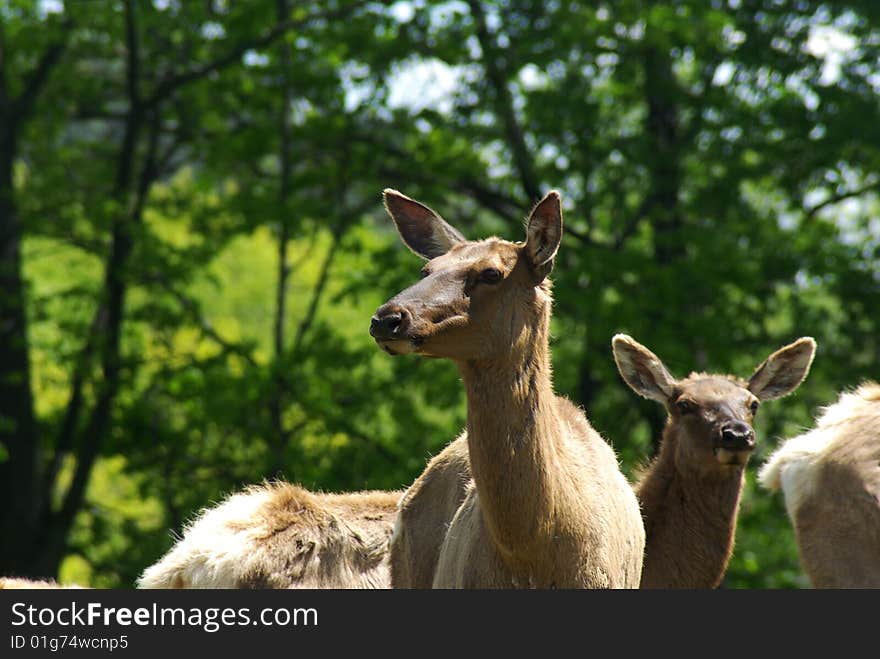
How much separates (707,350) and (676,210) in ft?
7.61

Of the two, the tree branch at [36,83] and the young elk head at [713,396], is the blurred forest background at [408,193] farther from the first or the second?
the young elk head at [713,396]

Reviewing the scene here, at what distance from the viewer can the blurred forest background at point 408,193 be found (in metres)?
17.3

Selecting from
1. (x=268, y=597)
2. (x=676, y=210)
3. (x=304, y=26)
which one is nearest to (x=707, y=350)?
(x=676, y=210)

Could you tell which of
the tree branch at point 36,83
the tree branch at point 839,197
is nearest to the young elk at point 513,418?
the tree branch at point 839,197

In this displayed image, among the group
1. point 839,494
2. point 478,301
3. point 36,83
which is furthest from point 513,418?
point 36,83

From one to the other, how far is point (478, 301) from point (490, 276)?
0.15 meters

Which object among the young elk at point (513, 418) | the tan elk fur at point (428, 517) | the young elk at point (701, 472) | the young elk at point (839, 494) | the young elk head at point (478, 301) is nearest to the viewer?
the young elk head at point (478, 301)

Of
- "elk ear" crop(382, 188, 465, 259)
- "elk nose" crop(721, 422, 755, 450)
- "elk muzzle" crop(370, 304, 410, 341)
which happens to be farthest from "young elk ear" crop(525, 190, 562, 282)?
"elk nose" crop(721, 422, 755, 450)

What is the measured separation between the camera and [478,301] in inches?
234

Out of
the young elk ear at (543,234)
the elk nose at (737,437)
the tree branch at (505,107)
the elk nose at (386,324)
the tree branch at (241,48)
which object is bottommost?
the elk nose at (386,324)

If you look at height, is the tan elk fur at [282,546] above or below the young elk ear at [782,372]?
below

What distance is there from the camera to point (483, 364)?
5965 millimetres

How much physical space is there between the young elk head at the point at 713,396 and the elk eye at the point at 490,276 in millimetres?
2680

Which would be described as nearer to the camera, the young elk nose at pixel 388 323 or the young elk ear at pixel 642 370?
the young elk nose at pixel 388 323
